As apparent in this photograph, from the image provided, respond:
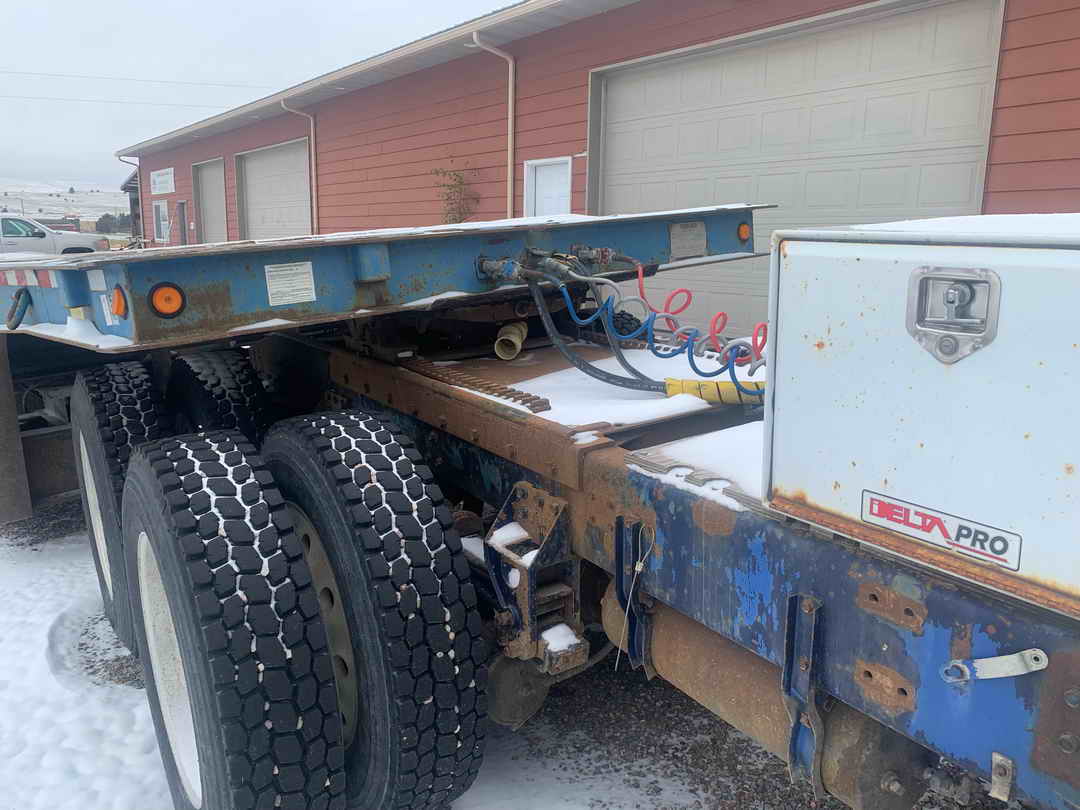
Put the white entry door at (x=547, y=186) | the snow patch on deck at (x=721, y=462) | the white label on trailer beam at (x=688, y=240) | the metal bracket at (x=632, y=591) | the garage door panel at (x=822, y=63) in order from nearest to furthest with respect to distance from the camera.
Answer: the snow patch on deck at (x=721, y=462) < the metal bracket at (x=632, y=591) < the white label on trailer beam at (x=688, y=240) < the garage door panel at (x=822, y=63) < the white entry door at (x=547, y=186)

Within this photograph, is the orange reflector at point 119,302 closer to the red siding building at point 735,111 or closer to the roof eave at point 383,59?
the red siding building at point 735,111

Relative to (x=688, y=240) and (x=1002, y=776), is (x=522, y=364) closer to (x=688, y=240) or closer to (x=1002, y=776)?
(x=688, y=240)

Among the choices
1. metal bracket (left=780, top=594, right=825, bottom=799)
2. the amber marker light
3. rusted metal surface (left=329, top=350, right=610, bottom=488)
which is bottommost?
metal bracket (left=780, top=594, right=825, bottom=799)

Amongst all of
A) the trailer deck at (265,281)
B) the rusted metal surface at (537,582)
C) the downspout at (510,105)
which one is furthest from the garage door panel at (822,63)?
the rusted metal surface at (537,582)

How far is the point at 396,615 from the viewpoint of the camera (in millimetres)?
2264

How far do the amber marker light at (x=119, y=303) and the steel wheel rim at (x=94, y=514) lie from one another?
1705mm

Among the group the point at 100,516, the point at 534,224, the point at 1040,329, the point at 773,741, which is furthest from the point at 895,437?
the point at 100,516

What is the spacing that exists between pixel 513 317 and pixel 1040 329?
2521 millimetres

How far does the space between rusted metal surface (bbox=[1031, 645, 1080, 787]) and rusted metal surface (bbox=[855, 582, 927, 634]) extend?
0.21 m

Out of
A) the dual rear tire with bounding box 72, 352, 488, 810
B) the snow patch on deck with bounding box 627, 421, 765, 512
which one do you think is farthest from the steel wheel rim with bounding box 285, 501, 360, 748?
the snow patch on deck with bounding box 627, 421, 765, 512

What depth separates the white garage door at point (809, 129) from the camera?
6.41m

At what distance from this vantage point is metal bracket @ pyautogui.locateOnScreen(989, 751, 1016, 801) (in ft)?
4.45

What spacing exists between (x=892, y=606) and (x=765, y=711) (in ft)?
1.78

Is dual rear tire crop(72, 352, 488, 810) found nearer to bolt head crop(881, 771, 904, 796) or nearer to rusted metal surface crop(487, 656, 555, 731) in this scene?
rusted metal surface crop(487, 656, 555, 731)
